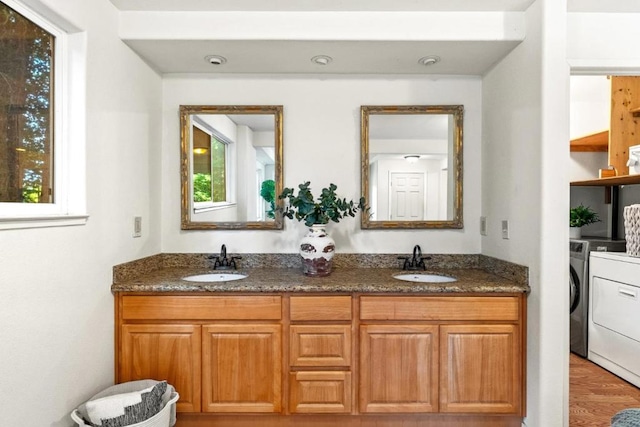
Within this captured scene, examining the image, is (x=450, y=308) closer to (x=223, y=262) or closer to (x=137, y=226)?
(x=223, y=262)

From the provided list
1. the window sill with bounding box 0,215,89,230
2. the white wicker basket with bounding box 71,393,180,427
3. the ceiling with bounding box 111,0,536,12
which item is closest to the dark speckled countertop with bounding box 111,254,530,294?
the window sill with bounding box 0,215,89,230

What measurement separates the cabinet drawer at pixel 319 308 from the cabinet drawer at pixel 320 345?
0.05m

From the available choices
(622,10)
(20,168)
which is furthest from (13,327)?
(622,10)

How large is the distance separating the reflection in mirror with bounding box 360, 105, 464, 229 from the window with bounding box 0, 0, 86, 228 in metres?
1.61

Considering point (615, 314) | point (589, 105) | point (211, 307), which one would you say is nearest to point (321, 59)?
point (211, 307)

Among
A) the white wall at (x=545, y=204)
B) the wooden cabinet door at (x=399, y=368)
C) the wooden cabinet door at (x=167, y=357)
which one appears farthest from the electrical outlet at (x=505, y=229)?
the wooden cabinet door at (x=167, y=357)

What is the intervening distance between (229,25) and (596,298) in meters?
3.20

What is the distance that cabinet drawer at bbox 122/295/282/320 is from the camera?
1.88 metres

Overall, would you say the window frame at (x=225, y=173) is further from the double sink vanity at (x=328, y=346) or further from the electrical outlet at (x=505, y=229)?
the electrical outlet at (x=505, y=229)

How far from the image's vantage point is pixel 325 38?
193 cm

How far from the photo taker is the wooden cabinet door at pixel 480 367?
1.89m

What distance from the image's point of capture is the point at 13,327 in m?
1.28

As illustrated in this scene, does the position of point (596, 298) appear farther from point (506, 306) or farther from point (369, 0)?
point (369, 0)

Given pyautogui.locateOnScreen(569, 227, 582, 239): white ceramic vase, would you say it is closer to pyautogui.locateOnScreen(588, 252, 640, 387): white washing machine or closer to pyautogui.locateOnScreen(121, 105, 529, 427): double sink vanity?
pyautogui.locateOnScreen(588, 252, 640, 387): white washing machine
